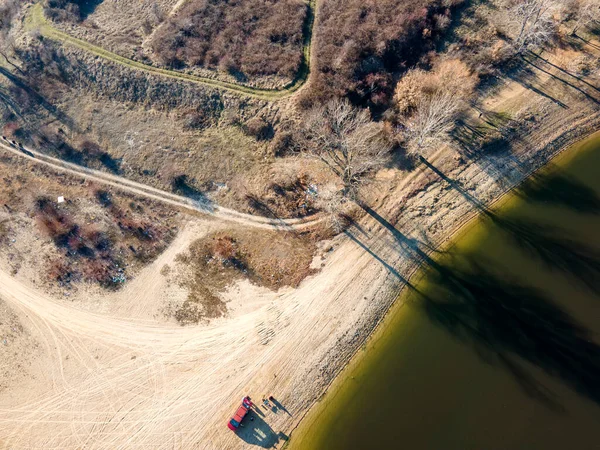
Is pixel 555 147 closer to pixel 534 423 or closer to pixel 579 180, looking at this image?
pixel 579 180

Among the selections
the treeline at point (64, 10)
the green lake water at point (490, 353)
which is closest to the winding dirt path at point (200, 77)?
the treeline at point (64, 10)

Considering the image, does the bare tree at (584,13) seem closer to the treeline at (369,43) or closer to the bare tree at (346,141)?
the treeline at (369,43)

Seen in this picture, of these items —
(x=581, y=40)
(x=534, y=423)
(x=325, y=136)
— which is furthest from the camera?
(x=581, y=40)

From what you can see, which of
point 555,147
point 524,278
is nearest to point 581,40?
point 555,147

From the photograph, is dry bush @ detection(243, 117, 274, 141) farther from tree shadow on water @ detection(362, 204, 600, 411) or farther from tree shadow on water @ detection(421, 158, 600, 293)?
tree shadow on water @ detection(421, 158, 600, 293)

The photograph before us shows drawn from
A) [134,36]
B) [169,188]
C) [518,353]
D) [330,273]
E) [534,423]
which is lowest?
[534,423]

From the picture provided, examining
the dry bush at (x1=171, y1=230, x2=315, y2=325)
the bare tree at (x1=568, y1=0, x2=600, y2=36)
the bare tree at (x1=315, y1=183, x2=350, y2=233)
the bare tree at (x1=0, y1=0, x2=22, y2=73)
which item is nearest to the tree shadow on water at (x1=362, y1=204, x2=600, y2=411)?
the bare tree at (x1=315, y1=183, x2=350, y2=233)

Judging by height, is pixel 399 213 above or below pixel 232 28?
below
